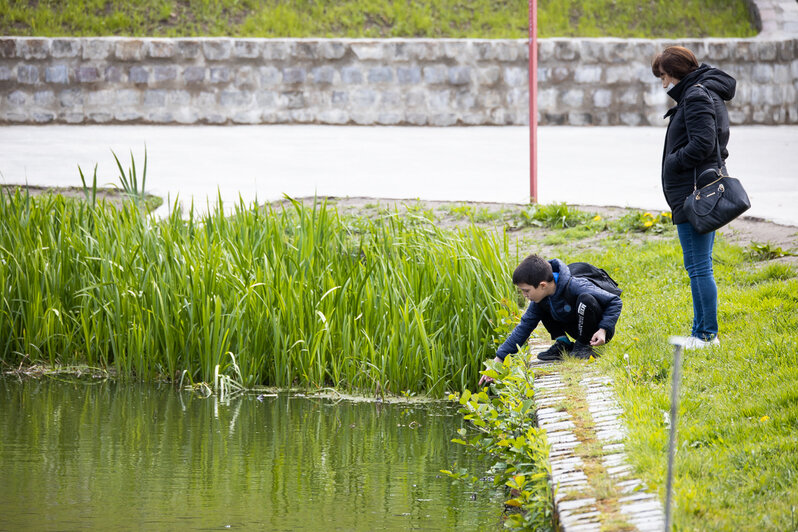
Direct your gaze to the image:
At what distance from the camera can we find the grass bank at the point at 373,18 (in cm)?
1616

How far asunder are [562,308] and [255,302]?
207cm

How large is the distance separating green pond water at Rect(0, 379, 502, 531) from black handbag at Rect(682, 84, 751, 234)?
1.68 meters

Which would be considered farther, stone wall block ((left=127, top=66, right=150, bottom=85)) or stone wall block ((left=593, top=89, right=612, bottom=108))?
stone wall block ((left=593, top=89, right=612, bottom=108))

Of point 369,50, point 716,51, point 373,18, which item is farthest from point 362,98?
point 716,51

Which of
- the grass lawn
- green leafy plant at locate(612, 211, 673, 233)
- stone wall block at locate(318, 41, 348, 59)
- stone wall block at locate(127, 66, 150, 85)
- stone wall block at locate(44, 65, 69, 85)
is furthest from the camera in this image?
stone wall block at locate(318, 41, 348, 59)

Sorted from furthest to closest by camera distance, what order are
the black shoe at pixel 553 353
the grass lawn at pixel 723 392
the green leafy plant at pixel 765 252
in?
1. the green leafy plant at pixel 765 252
2. the black shoe at pixel 553 353
3. the grass lawn at pixel 723 392

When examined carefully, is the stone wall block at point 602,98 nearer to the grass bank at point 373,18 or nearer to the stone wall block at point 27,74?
the grass bank at point 373,18

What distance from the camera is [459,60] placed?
1547 centimetres

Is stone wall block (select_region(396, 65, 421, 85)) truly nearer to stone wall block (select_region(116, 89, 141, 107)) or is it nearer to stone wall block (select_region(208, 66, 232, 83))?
stone wall block (select_region(208, 66, 232, 83))

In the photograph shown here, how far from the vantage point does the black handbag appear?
475 cm

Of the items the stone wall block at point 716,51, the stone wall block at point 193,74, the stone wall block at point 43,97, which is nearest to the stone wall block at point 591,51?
the stone wall block at point 716,51

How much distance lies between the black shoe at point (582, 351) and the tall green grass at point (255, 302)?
973 millimetres

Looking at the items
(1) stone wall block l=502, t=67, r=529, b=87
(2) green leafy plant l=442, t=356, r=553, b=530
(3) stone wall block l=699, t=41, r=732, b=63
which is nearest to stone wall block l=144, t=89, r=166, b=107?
(1) stone wall block l=502, t=67, r=529, b=87

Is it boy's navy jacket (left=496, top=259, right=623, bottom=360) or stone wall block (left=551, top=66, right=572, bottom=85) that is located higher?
stone wall block (left=551, top=66, right=572, bottom=85)
